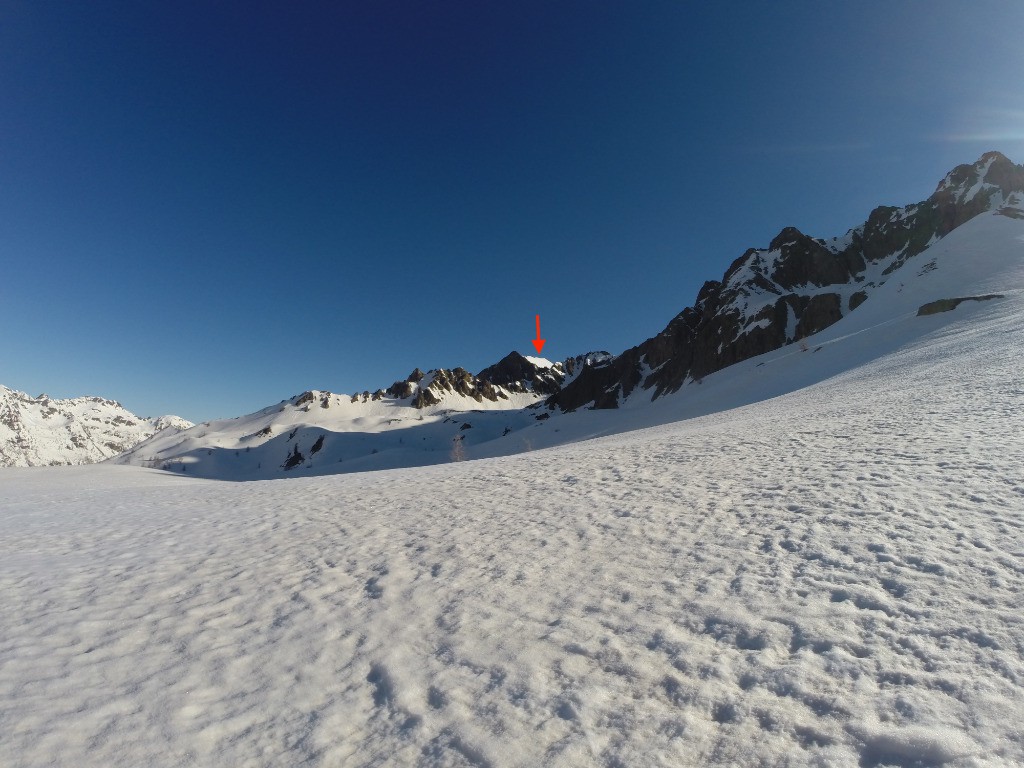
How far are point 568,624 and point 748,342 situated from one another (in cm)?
8943

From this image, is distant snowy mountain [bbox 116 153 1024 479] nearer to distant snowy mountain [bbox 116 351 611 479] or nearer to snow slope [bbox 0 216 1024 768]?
distant snowy mountain [bbox 116 351 611 479]

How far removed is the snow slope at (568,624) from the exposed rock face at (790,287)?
83.2 metres

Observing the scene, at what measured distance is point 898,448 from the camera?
898cm

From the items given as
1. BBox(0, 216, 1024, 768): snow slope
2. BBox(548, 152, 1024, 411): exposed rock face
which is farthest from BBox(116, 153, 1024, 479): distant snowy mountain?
BBox(0, 216, 1024, 768): snow slope

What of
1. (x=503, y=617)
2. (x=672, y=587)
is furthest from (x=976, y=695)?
(x=503, y=617)

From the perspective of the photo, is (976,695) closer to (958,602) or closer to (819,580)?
(958,602)

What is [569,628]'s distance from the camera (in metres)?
4.39

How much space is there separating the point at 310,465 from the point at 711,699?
369ft

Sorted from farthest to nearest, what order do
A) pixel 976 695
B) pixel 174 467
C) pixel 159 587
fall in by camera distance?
pixel 174 467
pixel 159 587
pixel 976 695

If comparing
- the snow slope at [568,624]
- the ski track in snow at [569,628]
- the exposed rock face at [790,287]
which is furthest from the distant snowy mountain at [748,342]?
the ski track in snow at [569,628]

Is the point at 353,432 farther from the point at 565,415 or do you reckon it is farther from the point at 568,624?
the point at 568,624

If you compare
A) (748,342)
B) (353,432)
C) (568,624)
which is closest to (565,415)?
(748,342)

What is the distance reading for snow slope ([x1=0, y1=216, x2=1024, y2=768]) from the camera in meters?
3.09

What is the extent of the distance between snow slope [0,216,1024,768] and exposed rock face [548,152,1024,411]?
83.2 m
